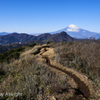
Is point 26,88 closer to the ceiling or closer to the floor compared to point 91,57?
closer to the floor

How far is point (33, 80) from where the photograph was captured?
702cm

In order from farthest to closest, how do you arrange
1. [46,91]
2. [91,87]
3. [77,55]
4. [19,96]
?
[77,55], [91,87], [46,91], [19,96]

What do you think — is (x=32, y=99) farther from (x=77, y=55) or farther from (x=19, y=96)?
(x=77, y=55)

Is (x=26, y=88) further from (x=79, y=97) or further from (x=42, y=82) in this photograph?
(x=79, y=97)

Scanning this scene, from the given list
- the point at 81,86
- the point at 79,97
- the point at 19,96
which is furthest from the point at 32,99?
the point at 81,86

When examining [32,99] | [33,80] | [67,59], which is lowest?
[32,99]

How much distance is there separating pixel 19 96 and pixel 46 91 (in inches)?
67.9

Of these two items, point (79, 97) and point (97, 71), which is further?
point (97, 71)

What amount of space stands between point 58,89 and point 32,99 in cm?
180

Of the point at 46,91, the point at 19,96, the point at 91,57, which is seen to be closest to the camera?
the point at 19,96

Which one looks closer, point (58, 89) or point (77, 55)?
point (58, 89)

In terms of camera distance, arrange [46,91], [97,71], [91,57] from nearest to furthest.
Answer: [46,91] → [97,71] → [91,57]

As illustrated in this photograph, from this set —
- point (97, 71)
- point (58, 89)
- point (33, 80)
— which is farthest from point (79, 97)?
point (97, 71)

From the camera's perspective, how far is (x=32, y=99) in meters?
5.52
